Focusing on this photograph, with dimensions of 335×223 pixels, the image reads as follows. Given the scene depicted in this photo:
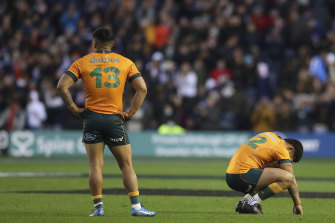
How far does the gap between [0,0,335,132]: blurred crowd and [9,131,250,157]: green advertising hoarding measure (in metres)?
0.49

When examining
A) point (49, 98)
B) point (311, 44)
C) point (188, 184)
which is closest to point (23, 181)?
point (188, 184)

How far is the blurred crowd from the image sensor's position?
25.7 m

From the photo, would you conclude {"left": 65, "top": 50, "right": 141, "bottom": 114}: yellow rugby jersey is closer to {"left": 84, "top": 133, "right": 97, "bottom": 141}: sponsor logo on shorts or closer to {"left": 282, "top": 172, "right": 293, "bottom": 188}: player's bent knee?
{"left": 84, "top": 133, "right": 97, "bottom": 141}: sponsor logo on shorts

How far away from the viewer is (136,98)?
9477 millimetres

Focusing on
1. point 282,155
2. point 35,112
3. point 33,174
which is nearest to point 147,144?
point 35,112

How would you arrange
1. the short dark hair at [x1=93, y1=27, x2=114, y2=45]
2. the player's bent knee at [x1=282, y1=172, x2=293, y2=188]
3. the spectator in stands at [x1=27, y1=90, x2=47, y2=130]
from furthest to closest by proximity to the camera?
1. the spectator in stands at [x1=27, y1=90, x2=47, y2=130]
2. the player's bent knee at [x1=282, y1=172, x2=293, y2=188]
3. the short dark hair at [x1=93, y1=27, x2=114, y2=45]

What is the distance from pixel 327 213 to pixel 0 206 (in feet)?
16.0

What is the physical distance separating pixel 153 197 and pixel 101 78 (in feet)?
14.3

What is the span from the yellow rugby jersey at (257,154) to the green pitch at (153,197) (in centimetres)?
69

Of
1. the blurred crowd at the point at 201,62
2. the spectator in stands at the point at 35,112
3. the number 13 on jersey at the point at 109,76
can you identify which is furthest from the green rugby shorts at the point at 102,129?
the spectator in stands at the point at 35,112

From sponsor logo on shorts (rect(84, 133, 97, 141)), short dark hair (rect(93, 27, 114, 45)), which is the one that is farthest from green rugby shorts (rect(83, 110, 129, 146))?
short dark hair (rect(93, 27, 114, 45))

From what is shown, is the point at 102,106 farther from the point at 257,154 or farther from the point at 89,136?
the point at 257,154

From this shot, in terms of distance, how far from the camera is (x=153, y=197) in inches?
519

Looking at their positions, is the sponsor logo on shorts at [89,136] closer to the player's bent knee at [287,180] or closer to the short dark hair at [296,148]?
the player's bent knee at [287,180]
